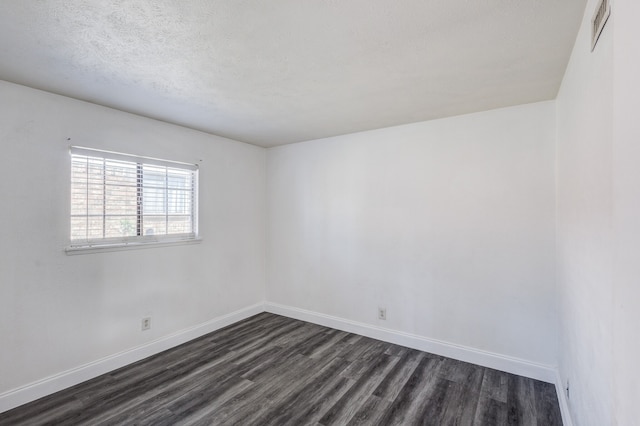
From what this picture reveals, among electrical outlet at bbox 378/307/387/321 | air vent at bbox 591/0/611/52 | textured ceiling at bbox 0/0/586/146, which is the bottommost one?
electrical outlet at bbox 378/307/387/321

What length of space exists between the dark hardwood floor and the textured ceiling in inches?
94.4

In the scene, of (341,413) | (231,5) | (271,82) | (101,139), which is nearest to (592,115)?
(231,5)

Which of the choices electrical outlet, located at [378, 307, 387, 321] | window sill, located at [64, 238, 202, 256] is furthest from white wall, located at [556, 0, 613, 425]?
window sill, located at [64, 238, 202, 256]

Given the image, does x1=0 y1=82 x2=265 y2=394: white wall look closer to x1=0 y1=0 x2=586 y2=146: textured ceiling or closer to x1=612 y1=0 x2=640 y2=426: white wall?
x1=0 y1=0 x2=586 y2=146: textured ceiling

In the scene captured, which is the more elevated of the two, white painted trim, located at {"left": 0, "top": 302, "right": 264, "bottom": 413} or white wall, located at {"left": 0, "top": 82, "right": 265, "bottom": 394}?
white wall, located at {"left": 0, "top": 82, "right": 265, "bottom": 394}

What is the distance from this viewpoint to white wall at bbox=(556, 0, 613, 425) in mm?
1118

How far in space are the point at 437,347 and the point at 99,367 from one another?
3170 millimetres

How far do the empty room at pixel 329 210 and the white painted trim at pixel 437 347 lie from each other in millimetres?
18

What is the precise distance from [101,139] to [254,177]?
6.13 ft

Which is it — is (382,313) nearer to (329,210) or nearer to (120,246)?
(329,210)

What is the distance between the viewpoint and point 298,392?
239 centimetres

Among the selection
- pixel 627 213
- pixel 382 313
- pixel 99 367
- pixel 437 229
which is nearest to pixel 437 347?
pixel 382 313

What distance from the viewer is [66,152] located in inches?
95.7

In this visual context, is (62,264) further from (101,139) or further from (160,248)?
(101,139)
